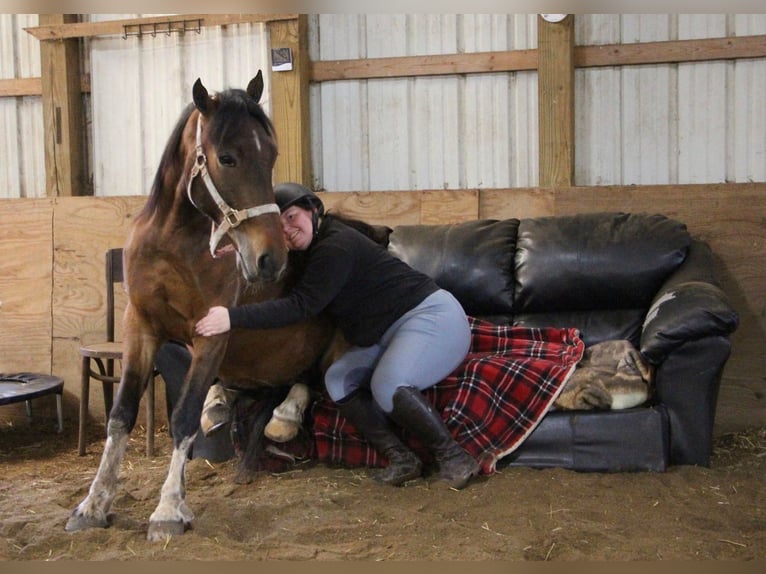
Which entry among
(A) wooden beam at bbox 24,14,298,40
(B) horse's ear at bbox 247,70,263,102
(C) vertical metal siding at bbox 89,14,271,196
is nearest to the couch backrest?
(B) horse's ear at bbox 247,70,263,102

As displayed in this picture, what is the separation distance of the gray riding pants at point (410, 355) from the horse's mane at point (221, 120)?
92 centimetres

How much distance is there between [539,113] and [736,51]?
3.70ft

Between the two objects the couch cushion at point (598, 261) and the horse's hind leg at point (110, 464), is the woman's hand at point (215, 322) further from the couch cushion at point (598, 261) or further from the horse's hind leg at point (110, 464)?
the couch cushion at point (598, 261)

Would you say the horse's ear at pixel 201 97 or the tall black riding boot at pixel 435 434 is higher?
the horse's ear at pixel 201 97

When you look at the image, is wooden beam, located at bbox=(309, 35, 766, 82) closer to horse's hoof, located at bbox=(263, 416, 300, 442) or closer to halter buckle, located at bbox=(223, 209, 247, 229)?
horse's hoof, located at bbox=(263, 416, 300, 442)

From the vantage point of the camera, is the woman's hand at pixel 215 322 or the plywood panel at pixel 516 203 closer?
the woman's hand at pixel 215 322

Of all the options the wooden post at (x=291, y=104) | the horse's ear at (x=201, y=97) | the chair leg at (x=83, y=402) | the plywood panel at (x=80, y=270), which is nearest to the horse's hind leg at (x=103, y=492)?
the horse's ear at (x=201, y=97)

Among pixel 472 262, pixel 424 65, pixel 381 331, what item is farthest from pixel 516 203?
pixel 381 331

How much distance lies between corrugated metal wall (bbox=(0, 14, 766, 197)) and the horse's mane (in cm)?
241

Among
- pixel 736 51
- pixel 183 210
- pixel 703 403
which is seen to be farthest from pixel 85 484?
pixel 736 51

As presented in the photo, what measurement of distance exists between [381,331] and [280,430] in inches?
21.2

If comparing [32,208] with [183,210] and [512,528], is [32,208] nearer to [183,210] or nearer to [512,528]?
[183,210]

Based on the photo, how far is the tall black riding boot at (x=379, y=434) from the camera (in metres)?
2.80

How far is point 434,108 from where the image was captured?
4.62 meters
